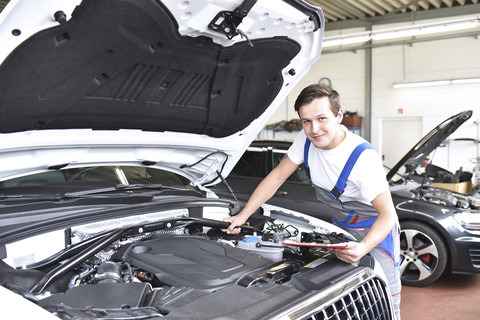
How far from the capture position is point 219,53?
2127 mm

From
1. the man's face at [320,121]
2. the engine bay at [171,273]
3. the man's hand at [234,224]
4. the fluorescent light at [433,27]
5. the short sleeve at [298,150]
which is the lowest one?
the engine bay at [171,273]

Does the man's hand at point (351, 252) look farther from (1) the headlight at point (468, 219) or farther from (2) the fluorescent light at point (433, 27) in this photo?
(2) the fluorescent light at point (433, 27)

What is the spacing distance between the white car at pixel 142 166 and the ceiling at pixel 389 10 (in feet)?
28.7

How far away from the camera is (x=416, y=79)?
38.9ft

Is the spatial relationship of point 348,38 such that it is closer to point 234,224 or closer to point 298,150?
point 298,150

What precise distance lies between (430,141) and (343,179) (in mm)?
3008

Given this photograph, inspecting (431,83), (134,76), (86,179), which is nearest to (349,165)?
(134,76)

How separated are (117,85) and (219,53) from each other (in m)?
0.52

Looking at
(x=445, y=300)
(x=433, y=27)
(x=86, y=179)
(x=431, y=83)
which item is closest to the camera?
(x=86, y=179)

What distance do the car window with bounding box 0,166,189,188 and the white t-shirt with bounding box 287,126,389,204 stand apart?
86cm

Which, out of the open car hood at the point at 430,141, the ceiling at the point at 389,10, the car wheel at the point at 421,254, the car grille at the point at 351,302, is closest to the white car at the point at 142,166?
the car grille at the point at 351,302

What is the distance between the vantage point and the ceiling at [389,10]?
1052cm

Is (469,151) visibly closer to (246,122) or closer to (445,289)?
(445,289)

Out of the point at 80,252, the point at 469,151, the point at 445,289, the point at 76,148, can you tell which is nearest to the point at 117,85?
the point at 76,148
